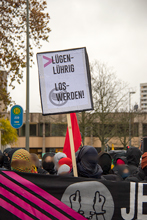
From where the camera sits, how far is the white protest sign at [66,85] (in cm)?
491

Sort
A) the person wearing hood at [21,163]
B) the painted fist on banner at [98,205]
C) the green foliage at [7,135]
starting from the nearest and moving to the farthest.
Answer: the painted fist on banner at [98,205], the person wearing hood at [21,163], the green foliage at [7,135]

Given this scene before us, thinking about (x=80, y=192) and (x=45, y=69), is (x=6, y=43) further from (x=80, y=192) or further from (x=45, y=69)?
(x=80, y=192)

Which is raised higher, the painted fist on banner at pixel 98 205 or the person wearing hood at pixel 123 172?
the person wearing hood at pixel 123 172

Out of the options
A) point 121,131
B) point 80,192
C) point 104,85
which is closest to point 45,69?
point 80,192

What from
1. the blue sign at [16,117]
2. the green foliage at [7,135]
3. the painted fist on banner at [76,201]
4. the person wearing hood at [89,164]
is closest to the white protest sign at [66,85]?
the person wearing hood at [89,164]

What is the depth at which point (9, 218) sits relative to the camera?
4.00 metres

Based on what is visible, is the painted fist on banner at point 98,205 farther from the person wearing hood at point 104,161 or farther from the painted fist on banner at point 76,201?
the person wearing hood at point 104,161

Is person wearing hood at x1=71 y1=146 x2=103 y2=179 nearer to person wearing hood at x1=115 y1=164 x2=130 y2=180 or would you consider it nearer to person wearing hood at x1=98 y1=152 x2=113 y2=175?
person wearing hood at x1=115 y1=164 x2=130 y2=180

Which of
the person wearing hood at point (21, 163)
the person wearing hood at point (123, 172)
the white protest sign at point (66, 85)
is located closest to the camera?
the person wearing hood at point (21, 163)

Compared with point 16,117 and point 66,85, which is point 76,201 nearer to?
point 66,85

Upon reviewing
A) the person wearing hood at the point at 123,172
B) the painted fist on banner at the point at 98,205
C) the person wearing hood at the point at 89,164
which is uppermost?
the person wearing hood at the point at 89,164

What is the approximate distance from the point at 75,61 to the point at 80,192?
1.81 m

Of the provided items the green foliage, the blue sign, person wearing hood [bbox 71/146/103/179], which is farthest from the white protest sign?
the green foliage

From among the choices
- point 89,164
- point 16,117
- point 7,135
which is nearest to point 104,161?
point 89,164
